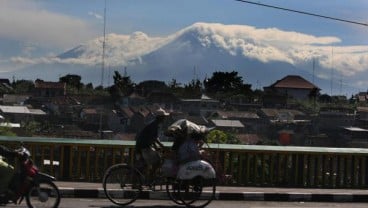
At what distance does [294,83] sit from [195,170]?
372 ft

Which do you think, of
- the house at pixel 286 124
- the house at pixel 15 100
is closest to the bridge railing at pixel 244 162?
the house at pixel 286 124

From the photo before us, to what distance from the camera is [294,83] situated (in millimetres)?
122188

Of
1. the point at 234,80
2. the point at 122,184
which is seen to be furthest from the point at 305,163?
the point at 234,80

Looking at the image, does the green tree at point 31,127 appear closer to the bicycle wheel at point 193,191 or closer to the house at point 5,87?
the bicycle wheel at point 193,191

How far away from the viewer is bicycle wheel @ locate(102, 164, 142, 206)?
11273 millimetres

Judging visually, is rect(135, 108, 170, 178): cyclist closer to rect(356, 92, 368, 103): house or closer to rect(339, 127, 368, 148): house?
rect(339, 127, 368, 148): house

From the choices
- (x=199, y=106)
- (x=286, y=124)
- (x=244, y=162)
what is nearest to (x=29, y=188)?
(x=244, y=162)

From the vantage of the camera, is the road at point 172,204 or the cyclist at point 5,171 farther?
the road at point 172,204

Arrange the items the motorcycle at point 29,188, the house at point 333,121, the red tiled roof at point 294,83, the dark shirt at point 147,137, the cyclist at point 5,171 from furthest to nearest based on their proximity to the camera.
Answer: the red tiled roof at point 294,83, the house at point 333,121, the dark shirt at point 147,137, the motorcycle at point 29,188, the cyclist at point 5,171

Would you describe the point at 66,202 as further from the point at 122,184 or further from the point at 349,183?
the point at 349,183

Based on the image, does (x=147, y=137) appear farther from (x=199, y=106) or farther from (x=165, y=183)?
(x=199, y=106)

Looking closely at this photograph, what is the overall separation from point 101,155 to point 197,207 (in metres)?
3.50

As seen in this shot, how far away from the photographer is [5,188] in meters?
9.43

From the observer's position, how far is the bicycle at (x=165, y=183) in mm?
11234
